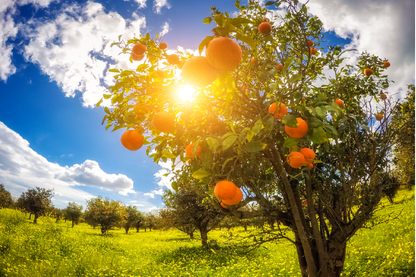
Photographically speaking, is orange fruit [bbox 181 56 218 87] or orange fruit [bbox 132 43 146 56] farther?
orange fruit [bbox 132 43 146 56]

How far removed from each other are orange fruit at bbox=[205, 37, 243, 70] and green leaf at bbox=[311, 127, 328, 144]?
2.43 ft

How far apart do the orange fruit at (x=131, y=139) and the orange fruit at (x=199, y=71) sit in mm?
869

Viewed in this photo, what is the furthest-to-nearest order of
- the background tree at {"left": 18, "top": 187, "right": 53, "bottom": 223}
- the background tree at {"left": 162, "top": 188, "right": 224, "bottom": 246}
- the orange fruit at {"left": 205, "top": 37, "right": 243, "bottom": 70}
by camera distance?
the background tree at {"left": 18, "top": 187, "right": 53, "bottom": 223}, the background tree at {"left": 162, "top": 188, "right": 224, "bottom": 246}, the orange fruit at {"left": 205, "top": 37, "right": 243, "bottom": 70}

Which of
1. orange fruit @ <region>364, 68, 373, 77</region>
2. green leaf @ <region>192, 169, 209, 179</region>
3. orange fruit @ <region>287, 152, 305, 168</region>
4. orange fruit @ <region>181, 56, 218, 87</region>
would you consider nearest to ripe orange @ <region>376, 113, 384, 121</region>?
orange fruit @ <region>364, 68, 373, 77</region>

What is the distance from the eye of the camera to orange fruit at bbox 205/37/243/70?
0.98m

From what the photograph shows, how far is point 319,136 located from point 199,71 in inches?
34.2

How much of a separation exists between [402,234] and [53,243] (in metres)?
19.9

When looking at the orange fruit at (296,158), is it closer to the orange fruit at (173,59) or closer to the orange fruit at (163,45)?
the orange fruit at (173,59)

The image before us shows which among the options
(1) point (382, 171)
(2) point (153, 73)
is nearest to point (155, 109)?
(2) point (153, 73)

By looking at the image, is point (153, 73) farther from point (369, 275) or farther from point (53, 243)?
point (53, 243)

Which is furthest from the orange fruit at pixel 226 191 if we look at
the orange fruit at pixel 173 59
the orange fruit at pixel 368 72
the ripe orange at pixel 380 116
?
the orange fruit at pixel 368 72

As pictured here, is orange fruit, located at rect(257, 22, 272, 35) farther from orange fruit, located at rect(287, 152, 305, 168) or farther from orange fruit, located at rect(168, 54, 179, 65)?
orange fruit, located at rect(287, 152, 305, 168)

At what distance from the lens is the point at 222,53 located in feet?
3.21

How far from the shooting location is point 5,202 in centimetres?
4334
